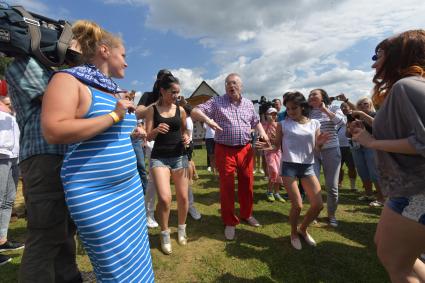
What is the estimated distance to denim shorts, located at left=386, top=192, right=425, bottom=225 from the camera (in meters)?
1.71

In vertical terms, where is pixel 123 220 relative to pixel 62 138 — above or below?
below

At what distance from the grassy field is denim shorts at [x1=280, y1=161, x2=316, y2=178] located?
3.38ft

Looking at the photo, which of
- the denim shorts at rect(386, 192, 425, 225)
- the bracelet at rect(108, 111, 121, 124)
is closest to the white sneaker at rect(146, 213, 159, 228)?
the bracelet at rect(108, 111, 121, 124)

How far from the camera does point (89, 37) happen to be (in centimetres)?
197

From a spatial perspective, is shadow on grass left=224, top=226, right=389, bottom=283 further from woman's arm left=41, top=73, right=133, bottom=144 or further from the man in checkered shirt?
woman's arm left=41, top=73, right=133, bottom=144

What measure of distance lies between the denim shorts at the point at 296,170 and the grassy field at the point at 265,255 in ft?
3.38

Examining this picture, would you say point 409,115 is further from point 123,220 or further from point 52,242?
point 52,242

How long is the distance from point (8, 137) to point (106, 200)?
312 cm

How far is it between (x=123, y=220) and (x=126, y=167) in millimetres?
339

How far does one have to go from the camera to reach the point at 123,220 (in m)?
1.81

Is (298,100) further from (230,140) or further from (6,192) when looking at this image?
(6,192)

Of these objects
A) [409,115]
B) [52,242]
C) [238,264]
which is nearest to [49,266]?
[52,242]

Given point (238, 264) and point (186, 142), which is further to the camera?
point (186, 142)

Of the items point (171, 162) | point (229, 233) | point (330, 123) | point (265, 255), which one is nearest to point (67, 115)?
point (171, 162)
